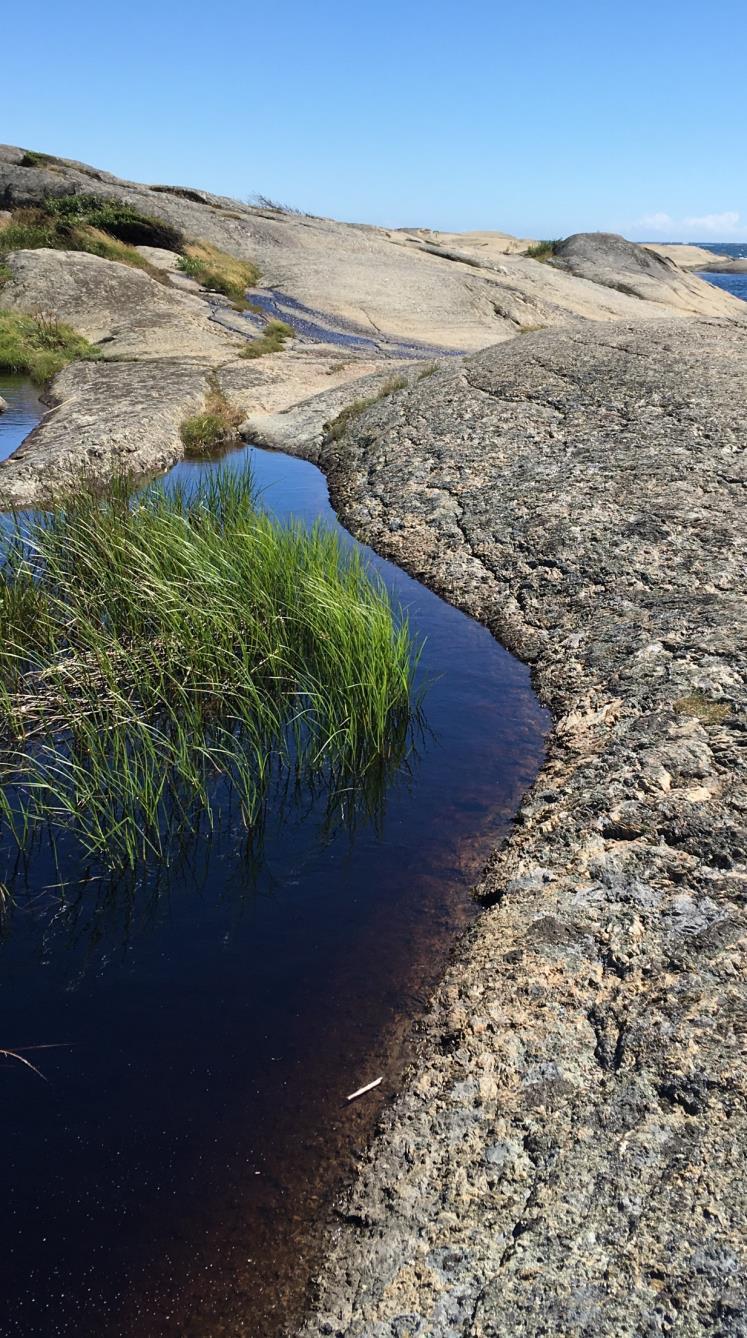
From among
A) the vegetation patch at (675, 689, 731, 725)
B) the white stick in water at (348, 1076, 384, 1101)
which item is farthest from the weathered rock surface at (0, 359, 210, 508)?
the white stick in water at (348, 1076, 384, 1101)

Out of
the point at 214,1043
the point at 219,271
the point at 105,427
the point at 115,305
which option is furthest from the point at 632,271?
the point at 214,1043

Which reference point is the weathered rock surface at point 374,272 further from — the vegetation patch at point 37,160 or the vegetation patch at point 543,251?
the vegetation patch at point 543,251

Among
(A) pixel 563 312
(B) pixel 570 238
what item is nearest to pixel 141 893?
(A) pixel 563 312

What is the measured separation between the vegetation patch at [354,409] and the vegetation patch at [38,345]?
6434 mm

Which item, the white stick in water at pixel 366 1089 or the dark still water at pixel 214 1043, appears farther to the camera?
the white stick in water at pixel 366 1089

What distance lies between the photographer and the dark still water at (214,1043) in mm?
2725

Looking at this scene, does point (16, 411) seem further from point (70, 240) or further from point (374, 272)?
point (374, 272)

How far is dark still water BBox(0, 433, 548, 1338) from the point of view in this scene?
2725 mm

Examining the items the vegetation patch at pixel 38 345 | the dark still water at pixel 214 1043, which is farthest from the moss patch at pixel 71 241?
the dark still water at pixel 214 1043

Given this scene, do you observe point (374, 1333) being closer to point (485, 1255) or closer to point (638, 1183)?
point (485, 1255)

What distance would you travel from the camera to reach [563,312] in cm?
2573

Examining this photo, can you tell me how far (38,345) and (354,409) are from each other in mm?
8515

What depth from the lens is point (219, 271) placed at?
2380 centimetres

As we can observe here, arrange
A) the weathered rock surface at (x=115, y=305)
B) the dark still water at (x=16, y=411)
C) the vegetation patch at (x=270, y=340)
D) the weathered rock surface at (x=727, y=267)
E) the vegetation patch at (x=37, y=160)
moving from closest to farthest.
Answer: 1. the dark still water at (x=16, y=411)
2. the vegetation patch at (x=270, y=340)
3. the weathered rock surface at (x=115, y=305)
4. the vegetation patch at (x=37, y=160)
5. the weathered rock surface at (x=727, y=267)
